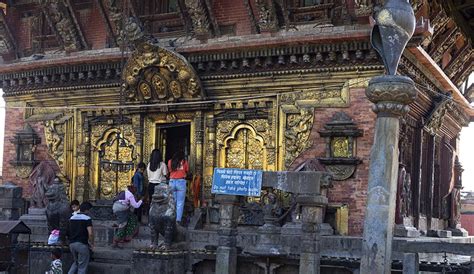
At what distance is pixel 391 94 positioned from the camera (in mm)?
7438

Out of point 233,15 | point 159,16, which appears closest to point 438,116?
point 233,15

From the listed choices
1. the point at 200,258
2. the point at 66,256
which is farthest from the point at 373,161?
the point at 66,256

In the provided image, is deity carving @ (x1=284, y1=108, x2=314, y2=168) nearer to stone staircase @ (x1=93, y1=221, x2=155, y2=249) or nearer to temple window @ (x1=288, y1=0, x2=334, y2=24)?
temple window @ (x1=288, y1=0, x2=334, y2=24)

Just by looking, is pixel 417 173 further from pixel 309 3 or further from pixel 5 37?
pixel 5 37

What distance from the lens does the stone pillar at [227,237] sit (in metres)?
12.7

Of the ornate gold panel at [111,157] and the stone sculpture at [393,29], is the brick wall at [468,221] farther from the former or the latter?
the stone sculpture at [393,29]

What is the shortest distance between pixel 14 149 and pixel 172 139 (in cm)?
468

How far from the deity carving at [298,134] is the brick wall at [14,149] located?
22.6 ft

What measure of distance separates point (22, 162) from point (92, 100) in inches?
107

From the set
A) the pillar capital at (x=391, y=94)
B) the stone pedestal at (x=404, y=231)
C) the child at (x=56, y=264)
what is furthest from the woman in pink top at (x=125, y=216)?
the pillar capital at (x=391, y=94)

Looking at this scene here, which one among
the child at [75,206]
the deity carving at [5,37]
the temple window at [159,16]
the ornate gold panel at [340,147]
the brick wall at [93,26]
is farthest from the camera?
the deity carving at [5,37]

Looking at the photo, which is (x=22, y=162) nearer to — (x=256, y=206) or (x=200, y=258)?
(x=256, y=206)

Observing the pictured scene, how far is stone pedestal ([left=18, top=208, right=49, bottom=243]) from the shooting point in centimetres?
1758

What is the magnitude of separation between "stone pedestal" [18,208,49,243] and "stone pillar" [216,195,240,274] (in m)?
5.96
